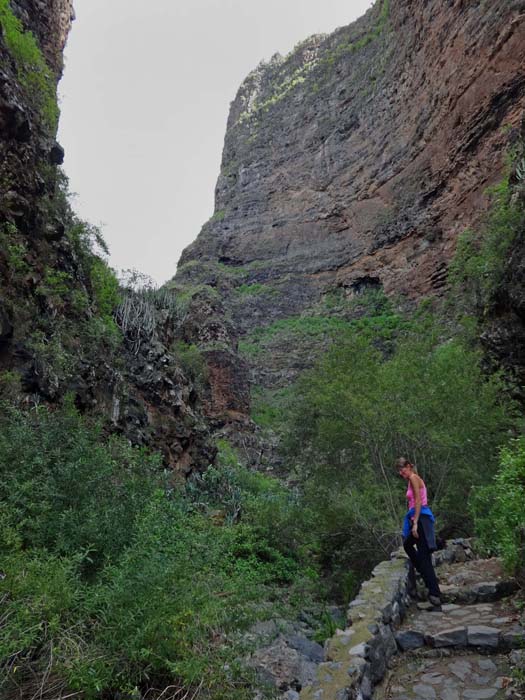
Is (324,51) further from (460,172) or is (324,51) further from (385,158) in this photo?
(460,172)

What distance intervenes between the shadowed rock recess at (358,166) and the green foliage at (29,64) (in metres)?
13.2

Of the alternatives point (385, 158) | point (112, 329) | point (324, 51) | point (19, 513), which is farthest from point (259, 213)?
point (19, 513)

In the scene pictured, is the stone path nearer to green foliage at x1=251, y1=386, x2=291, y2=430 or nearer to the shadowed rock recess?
the shadowed rock recess

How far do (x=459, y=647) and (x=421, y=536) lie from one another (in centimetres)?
141

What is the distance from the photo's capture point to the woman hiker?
5141mm

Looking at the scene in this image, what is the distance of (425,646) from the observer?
4.20 m

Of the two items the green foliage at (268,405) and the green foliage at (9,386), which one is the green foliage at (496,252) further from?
the green foliage at (268,405)

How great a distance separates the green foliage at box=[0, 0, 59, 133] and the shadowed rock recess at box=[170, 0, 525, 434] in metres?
13.2

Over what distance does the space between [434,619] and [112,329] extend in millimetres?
9143

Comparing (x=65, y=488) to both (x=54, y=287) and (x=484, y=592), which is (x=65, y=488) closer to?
(x=484, y=592)

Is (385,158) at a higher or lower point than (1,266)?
higher

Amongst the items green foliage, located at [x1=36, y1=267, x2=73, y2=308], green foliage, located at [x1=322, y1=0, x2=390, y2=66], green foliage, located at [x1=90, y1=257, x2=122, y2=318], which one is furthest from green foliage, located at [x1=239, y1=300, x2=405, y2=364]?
green foliage, located at [x1=322, y1=0, x2=390, y2=66]

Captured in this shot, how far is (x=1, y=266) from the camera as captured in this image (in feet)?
24.8

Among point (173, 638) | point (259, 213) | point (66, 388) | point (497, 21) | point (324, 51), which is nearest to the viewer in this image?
point (173, 638)
